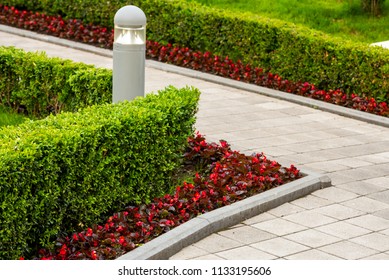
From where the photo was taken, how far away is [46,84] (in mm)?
12008

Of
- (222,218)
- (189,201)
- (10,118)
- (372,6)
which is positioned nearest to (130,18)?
(189,201)

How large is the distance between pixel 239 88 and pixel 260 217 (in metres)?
5.60

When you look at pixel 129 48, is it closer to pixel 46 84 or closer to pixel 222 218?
pixel 222 218

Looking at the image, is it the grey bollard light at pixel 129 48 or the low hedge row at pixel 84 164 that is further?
the grey bollard light at pixel 129 48

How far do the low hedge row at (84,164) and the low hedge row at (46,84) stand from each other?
1.84 metres

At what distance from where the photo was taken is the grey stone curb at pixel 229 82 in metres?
13.0

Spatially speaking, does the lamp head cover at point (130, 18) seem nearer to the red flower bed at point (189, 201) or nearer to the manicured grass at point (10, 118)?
the red flower bed at point (189, 201)

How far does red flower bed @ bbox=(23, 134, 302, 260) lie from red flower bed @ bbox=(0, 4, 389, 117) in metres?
3.38

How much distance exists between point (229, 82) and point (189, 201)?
19.4 feet

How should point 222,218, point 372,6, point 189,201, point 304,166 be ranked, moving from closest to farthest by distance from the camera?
point 222,218 < point 189,201 < point 304,166 < point 372,6

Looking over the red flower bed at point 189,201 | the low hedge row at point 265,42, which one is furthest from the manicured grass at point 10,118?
the low hedge row at point 265,42

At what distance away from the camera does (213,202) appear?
905 cm

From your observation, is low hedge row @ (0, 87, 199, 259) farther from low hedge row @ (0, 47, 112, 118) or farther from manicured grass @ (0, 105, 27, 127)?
manicured grass @ (0, 105, 27, 127)

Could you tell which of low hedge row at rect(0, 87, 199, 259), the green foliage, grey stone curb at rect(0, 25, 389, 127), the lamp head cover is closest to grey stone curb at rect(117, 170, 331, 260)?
low hedge row at rect(0, 87, 199, 259)
